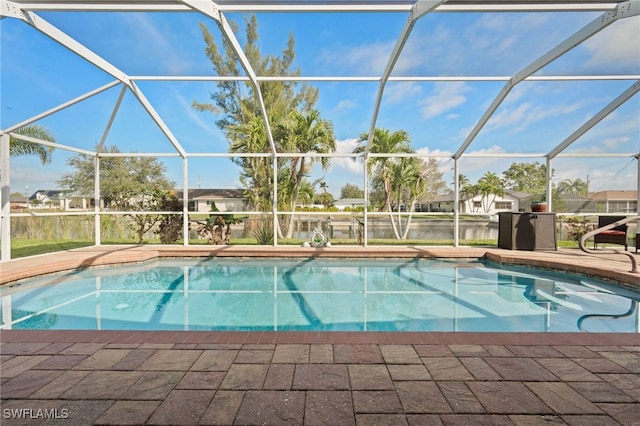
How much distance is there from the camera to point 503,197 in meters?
9.62

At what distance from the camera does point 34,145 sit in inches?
263

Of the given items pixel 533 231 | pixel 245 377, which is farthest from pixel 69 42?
pixel 533 231

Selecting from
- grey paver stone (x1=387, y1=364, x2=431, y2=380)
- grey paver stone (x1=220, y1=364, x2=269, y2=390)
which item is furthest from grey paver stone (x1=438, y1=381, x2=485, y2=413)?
grey paver stone (x1=220, y1=364, x2=269, y2=390)

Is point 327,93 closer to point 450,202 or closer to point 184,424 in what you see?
point 450,202

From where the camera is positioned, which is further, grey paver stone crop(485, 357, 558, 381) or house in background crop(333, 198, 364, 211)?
house in background crop(333, 198, 364, 211)

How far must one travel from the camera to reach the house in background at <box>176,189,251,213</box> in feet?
30.3

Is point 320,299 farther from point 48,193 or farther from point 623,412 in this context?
point 48,193

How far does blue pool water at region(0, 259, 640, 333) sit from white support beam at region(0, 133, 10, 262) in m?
1.11

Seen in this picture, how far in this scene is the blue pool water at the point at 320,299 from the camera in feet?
12.0

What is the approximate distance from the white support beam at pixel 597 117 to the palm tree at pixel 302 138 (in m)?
6.11

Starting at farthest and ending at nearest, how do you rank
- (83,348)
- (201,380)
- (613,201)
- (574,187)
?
(574,187) → (613,201) → (83,348) → (201,380)

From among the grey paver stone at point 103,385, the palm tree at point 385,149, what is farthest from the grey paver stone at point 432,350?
the palm tree at point 385,149

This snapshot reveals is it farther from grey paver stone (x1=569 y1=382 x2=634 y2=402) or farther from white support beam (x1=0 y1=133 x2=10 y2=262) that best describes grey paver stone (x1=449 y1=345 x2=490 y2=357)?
white support beam (x1=0 y1=133 x2=10 y2=262)

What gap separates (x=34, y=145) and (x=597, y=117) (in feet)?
38.1
